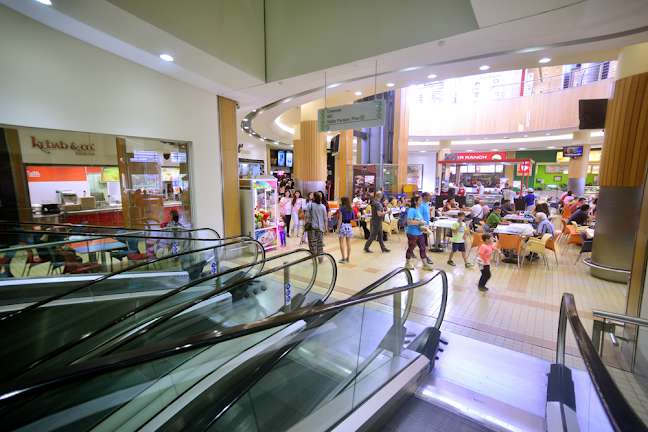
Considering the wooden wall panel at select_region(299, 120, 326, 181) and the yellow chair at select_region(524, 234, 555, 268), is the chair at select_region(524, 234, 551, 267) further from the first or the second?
the wooden wall panel at select_region(299, 120, 326, 181)

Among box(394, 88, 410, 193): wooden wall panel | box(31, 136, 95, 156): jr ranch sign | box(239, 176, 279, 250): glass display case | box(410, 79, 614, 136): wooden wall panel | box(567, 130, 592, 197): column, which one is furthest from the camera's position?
box(567, 130, 592, 197): column

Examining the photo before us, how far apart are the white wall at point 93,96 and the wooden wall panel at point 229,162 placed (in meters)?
0.26

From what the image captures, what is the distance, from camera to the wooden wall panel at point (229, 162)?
667 cm

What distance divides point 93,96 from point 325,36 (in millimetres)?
3693

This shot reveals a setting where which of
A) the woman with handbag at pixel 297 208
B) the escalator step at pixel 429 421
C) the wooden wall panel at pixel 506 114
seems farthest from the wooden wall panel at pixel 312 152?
the wooden wall panel at pixel 506 114

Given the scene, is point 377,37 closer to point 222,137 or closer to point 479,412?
point 222,137

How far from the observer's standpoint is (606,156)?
5.47m

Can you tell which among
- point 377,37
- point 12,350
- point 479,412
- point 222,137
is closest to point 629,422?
point 479,412

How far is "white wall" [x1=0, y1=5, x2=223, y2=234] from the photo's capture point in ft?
12.0

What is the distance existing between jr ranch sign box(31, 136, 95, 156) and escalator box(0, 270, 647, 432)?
4030mm

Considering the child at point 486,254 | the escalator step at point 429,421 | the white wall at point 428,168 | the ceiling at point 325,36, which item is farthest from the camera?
the white wall at point 428,168

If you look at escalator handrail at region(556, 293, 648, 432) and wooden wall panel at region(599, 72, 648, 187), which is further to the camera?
wooden wall panel at region(599, 72, 648, 187)

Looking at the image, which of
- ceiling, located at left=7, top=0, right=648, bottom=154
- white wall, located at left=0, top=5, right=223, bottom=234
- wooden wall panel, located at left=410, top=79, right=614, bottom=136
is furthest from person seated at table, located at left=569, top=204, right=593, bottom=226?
white wall, located at left=0, top=5, right=223, bottom=234

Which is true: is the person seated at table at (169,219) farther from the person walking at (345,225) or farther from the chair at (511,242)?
the chair at (511,242)
